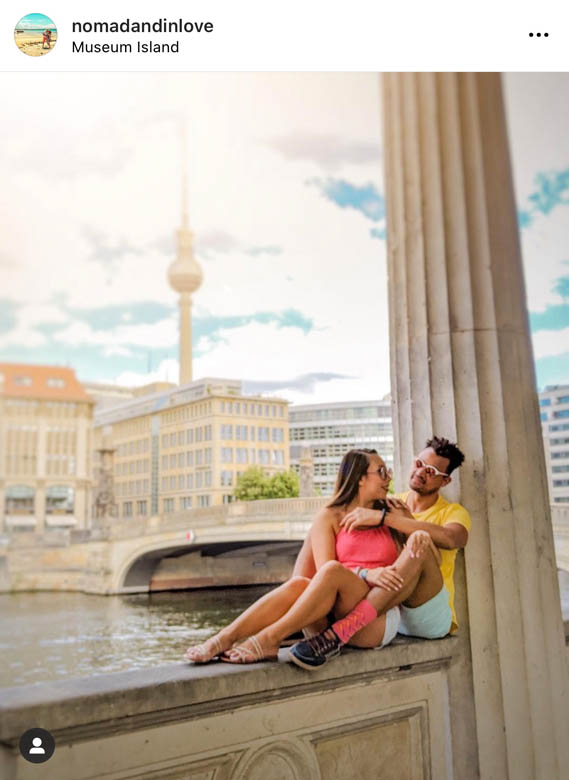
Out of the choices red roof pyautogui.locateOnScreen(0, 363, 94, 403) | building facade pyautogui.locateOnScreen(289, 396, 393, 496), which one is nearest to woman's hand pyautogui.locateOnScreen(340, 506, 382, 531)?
red roof pyautogui.locateOnScreen(0, 363, 94, 403)

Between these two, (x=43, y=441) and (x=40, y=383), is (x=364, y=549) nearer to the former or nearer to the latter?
(x=40, y=383)

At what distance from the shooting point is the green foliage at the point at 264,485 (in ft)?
23.6

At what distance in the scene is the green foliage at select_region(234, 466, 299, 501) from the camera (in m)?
7.20

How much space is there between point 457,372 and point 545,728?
959mm

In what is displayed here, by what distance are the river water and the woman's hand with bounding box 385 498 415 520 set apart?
9.58m

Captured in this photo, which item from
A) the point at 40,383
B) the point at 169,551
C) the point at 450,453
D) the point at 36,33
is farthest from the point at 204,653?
the point at 169,551

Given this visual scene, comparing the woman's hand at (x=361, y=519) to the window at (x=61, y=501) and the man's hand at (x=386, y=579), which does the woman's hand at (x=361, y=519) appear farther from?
the window at (x=61, y=501)

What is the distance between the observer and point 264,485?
284 inches

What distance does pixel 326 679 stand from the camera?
145cm

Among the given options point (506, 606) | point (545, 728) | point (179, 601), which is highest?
point (506, 606)

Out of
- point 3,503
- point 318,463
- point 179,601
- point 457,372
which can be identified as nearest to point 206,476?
point 318,463

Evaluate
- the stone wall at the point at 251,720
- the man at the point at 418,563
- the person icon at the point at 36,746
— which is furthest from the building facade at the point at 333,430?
the person icon at the point at 36,746

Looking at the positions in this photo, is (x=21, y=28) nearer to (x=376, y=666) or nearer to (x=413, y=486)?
(x=413, y=486)

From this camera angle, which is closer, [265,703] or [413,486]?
[265,703]
